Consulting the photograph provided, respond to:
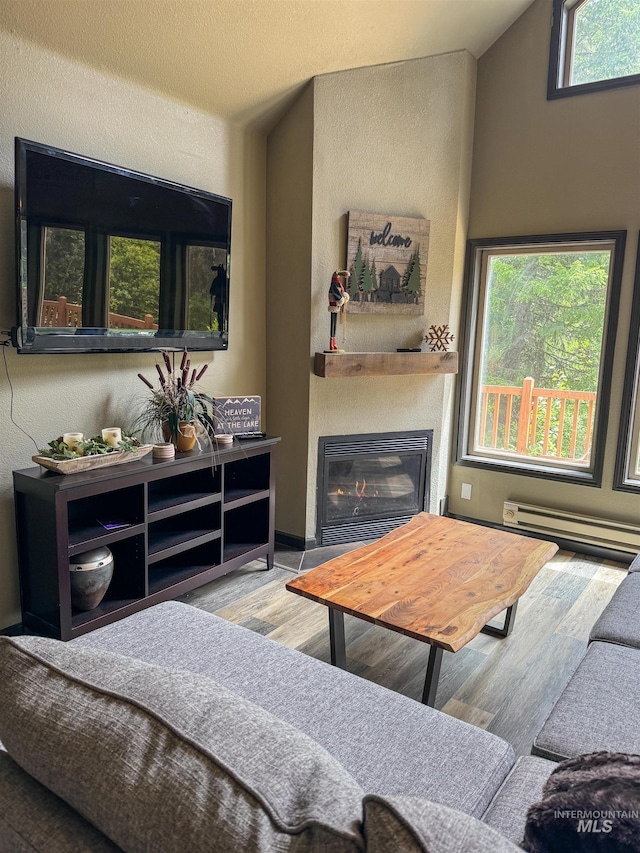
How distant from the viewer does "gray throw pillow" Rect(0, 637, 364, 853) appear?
65cm

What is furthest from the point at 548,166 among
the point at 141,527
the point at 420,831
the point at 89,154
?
the point at 420,831

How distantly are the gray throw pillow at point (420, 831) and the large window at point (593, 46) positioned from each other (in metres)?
4.05

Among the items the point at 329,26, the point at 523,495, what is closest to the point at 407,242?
the point at 329,26

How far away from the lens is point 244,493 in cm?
324

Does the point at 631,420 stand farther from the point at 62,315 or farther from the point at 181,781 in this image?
the point at 181,781

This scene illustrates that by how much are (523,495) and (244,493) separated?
1949mm

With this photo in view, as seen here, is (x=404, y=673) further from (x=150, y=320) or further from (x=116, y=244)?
(x=116, y=244)

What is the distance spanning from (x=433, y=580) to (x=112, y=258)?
1.94 metres

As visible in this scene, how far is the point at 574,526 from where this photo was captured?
150 inches

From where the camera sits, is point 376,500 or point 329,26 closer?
point 329,26

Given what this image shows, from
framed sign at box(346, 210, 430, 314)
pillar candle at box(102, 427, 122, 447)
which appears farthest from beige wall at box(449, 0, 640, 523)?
pillar candle at box(102, 427, 122, 447)

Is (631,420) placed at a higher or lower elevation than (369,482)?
higher

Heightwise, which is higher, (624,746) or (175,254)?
(175,254)

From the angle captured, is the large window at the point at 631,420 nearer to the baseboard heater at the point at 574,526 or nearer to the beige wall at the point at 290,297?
the baseboard heater at the point at 574,526
